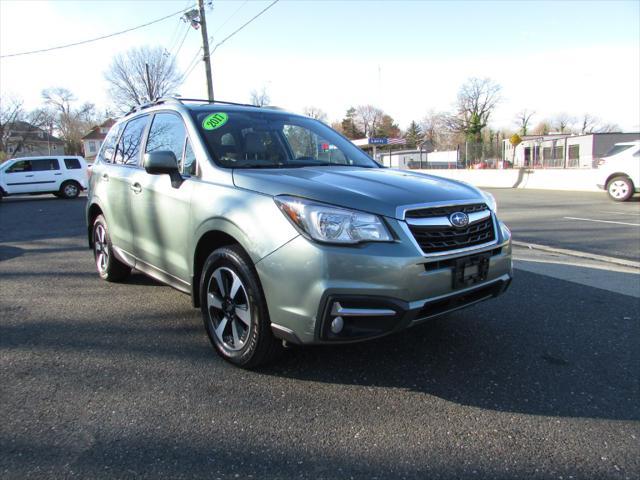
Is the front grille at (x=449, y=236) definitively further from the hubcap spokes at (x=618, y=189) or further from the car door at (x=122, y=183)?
the hubcap spokes at (x=618, y=189)

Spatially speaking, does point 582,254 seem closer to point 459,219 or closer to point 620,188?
point 459,219

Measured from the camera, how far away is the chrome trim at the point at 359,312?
2.54m

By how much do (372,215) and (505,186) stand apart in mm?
23488

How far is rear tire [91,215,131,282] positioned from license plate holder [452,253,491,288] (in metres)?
3.69

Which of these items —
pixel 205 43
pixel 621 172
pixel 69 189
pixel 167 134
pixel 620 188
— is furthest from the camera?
pixel 205 43

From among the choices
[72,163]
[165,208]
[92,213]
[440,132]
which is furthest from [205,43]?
[440,132]

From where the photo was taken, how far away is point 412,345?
354 centimetres

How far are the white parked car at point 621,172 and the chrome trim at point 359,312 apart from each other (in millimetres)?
14530

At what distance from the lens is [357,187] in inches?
113

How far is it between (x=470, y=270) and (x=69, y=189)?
21.1 metres

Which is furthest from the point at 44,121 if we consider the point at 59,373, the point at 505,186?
the point at 59,373

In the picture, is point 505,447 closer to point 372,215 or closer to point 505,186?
point 372,215

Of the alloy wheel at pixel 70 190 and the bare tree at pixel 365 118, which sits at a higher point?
the bare tree at pixel 365 118

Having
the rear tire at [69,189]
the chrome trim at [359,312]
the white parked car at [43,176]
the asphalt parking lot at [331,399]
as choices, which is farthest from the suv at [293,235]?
the rear tire at [69,189]
